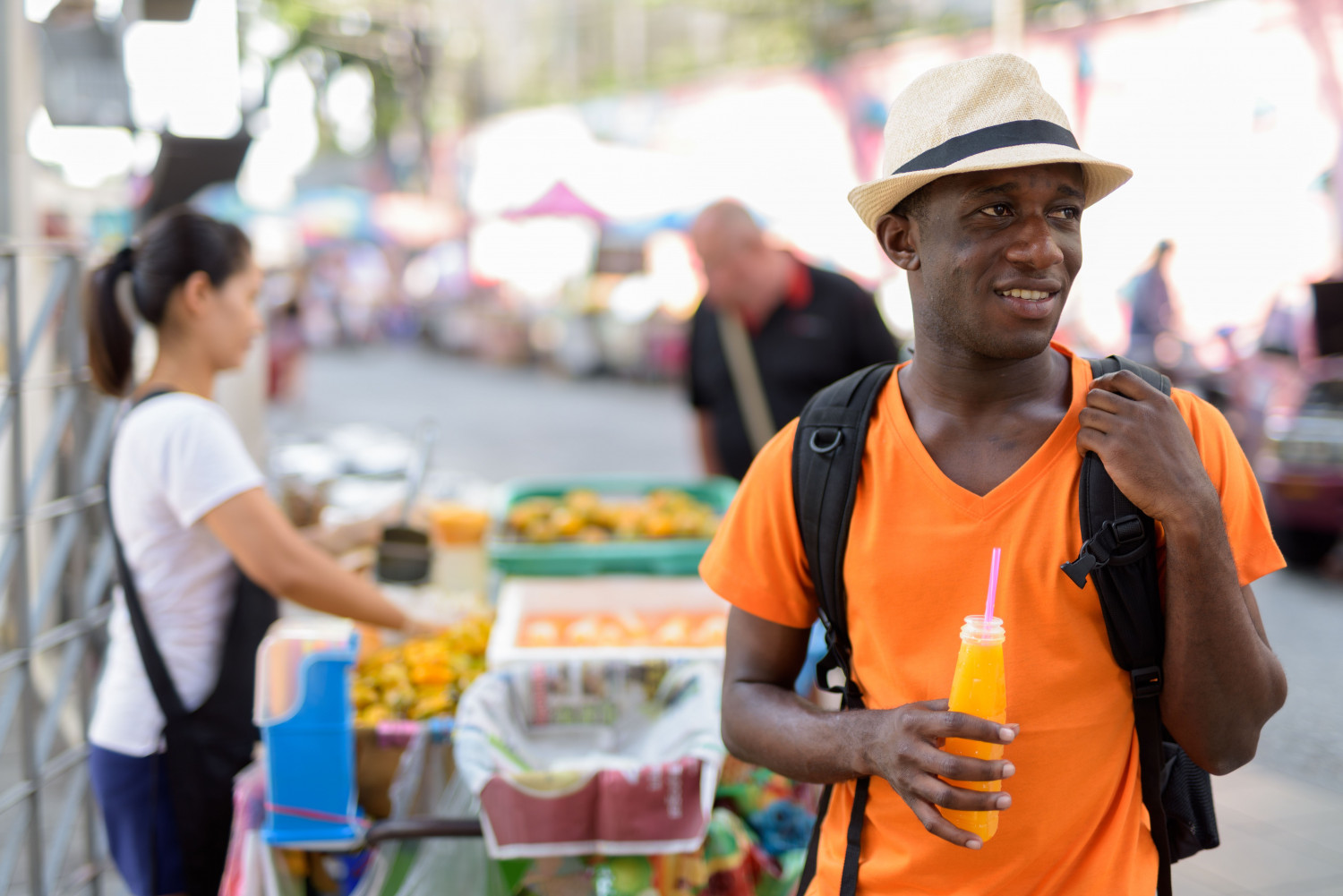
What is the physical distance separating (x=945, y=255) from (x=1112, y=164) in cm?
26

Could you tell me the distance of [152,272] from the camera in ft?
8.98

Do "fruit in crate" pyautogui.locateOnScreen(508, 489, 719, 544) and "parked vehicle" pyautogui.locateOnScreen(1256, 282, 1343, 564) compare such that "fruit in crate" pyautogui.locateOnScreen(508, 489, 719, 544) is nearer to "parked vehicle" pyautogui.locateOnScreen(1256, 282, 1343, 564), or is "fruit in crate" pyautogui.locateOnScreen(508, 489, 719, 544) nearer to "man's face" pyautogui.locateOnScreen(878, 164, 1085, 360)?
"man's face" pyautogui.locateOnScreen(878, 164, 1085, 360)

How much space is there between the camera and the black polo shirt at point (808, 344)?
4.44 metres

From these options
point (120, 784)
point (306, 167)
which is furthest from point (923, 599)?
point (306, 167)

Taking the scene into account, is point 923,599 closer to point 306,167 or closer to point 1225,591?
point 1225,591

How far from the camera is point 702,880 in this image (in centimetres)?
255

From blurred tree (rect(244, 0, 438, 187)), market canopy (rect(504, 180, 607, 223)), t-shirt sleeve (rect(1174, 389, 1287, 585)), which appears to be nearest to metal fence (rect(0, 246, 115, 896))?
t-shirt sleeve (rect(1174, 389, 1287, 585))

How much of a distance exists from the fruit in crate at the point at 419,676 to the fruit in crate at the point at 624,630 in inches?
6.2

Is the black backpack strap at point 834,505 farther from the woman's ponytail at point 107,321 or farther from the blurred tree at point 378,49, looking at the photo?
the blurred tree at point 378,49

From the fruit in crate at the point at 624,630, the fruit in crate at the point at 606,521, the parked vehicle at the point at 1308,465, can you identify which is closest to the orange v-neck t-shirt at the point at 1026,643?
the fruit in crate at the point at 624,630

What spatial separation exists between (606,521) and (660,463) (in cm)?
861

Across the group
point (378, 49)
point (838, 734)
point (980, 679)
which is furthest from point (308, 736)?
point (378, 49)

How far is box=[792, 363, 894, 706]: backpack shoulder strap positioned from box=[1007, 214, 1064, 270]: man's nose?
30 centimetres

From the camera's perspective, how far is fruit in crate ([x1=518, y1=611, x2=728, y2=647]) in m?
3.20
